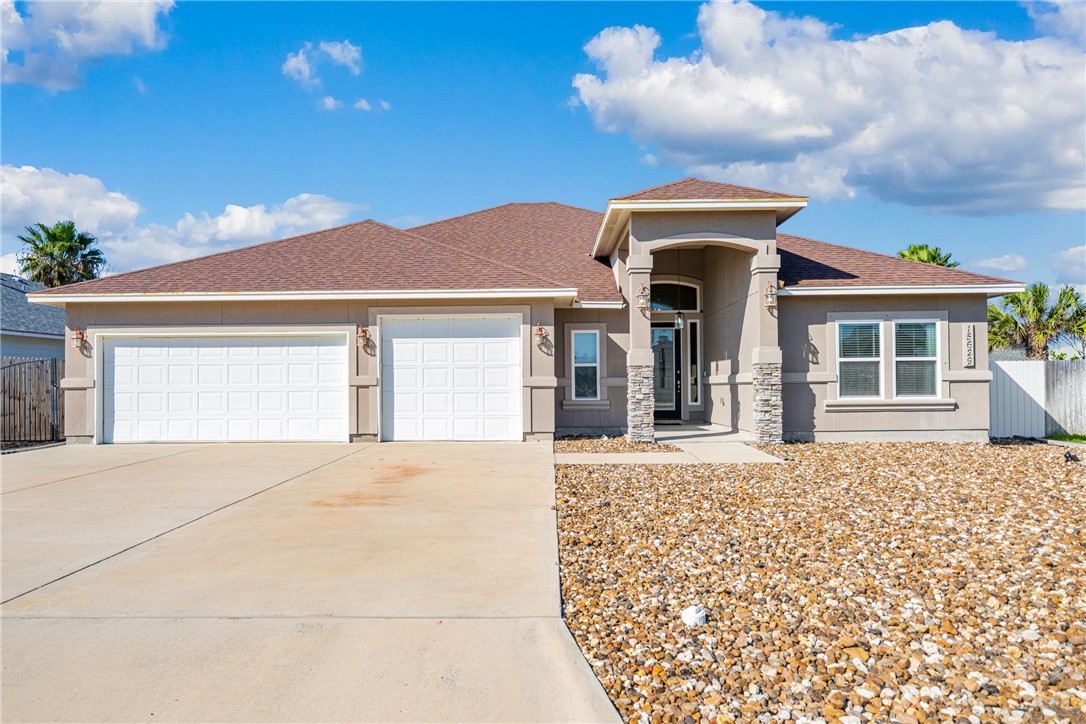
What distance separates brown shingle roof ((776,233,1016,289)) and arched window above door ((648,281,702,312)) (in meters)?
2.52

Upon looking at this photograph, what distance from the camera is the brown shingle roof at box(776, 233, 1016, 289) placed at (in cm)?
1415

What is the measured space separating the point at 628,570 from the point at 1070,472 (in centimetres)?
775

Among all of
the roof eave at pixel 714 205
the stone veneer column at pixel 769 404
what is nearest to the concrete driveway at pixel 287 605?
the stone veneer column at pixel 769 404

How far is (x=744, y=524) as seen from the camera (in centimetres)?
670

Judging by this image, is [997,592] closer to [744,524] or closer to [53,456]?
[744,524]

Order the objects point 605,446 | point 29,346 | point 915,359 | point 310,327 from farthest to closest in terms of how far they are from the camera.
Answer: point 29,346 < point 915,359 < point 310,327 < point 605,446

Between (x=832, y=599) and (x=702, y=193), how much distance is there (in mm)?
9952

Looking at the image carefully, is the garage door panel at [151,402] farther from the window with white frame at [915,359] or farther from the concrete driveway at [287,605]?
the window with white frame at [915,359]

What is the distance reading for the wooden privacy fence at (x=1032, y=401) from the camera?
15.5 m

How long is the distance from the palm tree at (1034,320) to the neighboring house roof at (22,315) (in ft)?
96.2

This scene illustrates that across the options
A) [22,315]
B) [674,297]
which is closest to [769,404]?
[674,297]

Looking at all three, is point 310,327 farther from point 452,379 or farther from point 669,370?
point 669,370

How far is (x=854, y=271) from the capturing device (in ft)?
48.5

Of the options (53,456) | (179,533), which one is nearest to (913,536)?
(179,533)
